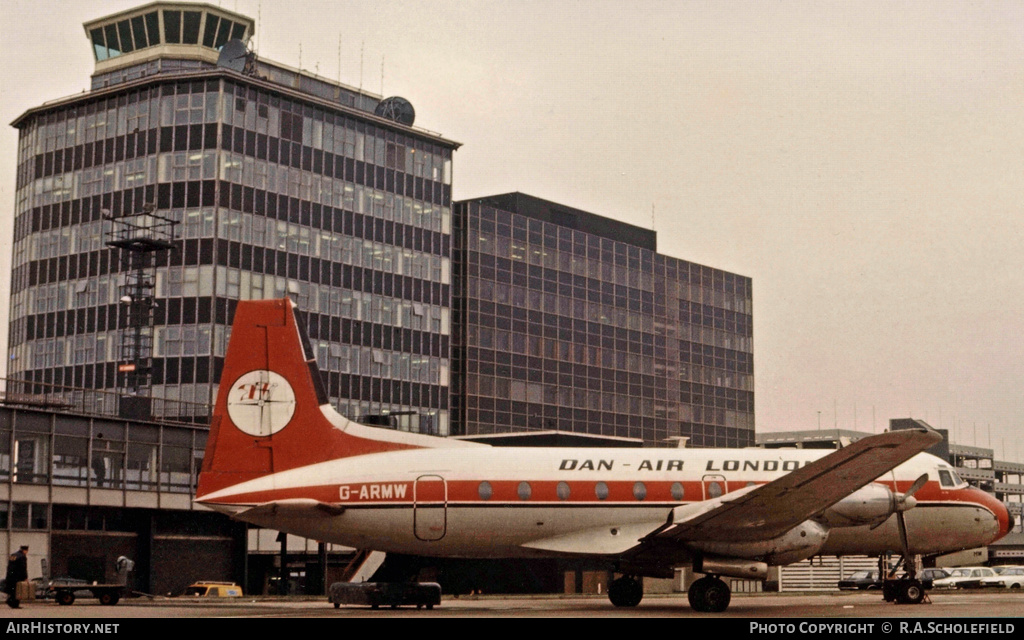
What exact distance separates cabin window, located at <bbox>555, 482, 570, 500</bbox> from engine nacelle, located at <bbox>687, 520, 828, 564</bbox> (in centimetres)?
319

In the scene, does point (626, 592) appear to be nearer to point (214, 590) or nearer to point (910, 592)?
point (910, 592)

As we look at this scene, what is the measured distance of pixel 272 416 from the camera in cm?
2847

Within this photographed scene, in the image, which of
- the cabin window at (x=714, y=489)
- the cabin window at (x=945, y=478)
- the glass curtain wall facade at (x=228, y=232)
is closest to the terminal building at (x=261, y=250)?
the glass curtain wall facade at (x=228, y=232)

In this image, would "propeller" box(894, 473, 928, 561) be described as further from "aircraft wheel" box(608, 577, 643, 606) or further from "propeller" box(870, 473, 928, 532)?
"aircraft wheel" box(608, 577, 643, 606)

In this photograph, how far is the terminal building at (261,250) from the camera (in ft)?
273

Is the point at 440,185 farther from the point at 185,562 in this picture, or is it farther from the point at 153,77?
the point at 185,562

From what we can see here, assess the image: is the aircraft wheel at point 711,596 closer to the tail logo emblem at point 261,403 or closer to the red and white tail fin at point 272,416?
the red and white tail fin at point 272,416

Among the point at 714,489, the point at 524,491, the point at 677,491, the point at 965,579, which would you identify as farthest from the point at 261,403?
the point at 965,579

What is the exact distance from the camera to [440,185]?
319ft

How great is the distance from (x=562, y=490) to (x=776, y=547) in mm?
5287

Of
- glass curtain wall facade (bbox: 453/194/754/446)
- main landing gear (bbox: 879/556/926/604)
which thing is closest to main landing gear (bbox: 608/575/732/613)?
main landing gear (bbox: 879/556/926/604)

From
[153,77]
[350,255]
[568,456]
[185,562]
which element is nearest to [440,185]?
[350,255]

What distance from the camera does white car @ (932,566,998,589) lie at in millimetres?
54438
